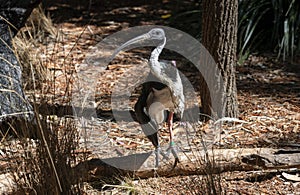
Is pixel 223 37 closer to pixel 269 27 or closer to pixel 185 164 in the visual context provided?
pixel 185 164

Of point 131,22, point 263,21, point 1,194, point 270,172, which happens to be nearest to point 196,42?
point 263,21

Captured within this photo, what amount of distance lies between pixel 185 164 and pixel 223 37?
115 cm

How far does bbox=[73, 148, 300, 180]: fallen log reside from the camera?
132 inches

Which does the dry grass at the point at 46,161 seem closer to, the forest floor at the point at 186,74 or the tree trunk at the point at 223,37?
the forest floor at the point at 186,74

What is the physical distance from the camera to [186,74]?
557 cm

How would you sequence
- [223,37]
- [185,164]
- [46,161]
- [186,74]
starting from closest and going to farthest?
[46,161] < [185,164] < [223,37] < [186,74]

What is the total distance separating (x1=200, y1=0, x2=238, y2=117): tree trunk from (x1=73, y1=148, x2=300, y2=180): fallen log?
0.84 m

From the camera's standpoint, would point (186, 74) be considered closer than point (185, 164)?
No

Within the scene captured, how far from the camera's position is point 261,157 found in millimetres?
3299

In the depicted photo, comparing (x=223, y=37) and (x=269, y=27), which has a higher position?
→ (x=223, y=37)

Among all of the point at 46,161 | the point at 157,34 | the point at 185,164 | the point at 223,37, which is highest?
the point at 157,34

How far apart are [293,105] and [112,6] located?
379 centimetres

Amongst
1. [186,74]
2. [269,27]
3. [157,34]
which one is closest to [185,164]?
[157,34]

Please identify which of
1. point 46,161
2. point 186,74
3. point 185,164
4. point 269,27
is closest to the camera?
point 46,161
